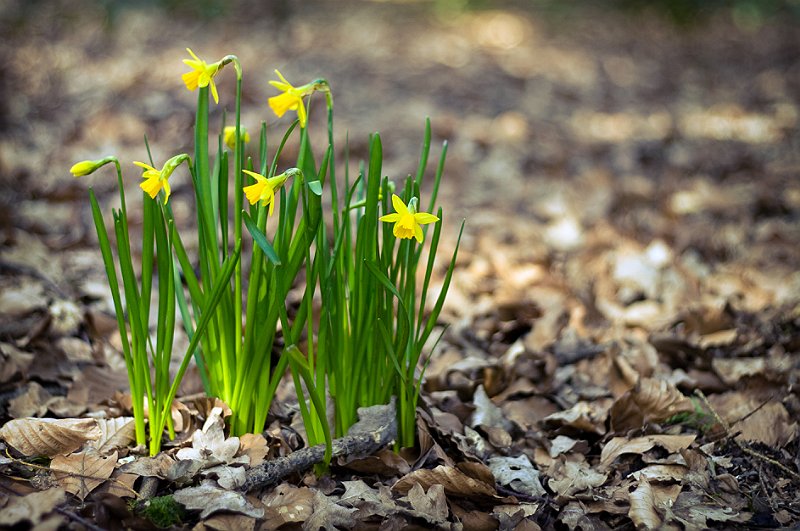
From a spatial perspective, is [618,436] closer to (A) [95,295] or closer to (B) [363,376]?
(B) [363,376]

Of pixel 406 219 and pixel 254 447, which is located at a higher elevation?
pixel 406 219

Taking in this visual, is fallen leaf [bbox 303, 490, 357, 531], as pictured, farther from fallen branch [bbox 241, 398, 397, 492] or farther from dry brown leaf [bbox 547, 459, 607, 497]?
dry brown leaf [bbox 547, 459, 607, 497]

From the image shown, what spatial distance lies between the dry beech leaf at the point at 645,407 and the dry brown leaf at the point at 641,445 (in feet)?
0.29

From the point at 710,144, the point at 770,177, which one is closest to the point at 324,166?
the point at 770,177

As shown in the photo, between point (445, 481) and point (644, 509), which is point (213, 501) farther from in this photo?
point (644, 509)

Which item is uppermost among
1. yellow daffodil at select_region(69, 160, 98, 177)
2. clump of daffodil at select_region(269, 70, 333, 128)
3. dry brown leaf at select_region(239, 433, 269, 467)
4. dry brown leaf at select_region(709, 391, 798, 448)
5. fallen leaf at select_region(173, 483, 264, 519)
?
clump of daffodil at select_region(269, 70, 333, 128)

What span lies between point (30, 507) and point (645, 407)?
139 centimetres

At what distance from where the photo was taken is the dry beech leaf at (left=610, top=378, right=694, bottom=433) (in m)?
1.74

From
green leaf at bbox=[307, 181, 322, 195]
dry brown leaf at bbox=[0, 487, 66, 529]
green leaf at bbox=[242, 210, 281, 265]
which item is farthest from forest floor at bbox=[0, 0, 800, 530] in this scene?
green leaf at bbox=[307, 181, 322, 195]

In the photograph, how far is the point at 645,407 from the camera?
1750 mm

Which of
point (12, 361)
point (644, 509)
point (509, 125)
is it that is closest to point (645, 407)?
point (644, 509)

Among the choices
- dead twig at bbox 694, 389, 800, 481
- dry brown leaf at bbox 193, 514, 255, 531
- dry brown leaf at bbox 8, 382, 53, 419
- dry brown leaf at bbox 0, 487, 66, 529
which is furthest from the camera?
dry brown leaf at bbox 8, 382, 53, 419

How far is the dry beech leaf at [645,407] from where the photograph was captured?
174cm

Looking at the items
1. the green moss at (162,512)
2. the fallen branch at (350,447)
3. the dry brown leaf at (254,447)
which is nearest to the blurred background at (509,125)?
the fallen branch at (350,447)
